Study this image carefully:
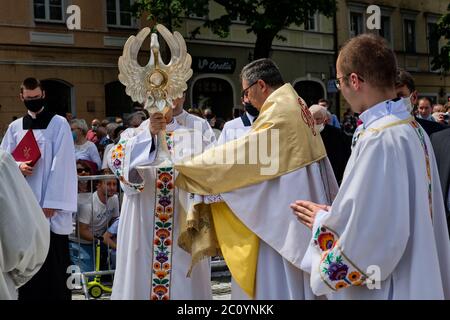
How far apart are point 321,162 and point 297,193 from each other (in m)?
0.30

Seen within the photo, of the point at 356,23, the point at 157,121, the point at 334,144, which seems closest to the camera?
the point at 157,121

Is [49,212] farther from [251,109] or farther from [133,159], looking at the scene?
[251,109]

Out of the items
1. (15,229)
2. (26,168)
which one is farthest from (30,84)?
(15,229)

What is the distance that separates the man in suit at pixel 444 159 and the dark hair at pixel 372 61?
4.34 feet

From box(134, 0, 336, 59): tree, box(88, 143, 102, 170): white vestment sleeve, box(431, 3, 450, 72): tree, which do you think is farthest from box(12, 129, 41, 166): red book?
box(431, 3, 450, 72): tree

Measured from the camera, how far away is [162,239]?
508cm

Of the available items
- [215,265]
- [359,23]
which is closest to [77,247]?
[215,265]

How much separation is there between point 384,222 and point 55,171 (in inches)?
140

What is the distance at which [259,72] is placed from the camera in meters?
4.37

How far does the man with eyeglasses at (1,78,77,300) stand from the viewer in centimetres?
564

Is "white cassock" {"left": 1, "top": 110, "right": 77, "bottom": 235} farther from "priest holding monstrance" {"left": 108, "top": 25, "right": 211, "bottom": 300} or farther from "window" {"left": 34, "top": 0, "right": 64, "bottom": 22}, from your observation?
"window" {"left": 34, "top": 0, "right": 64, "bottom": 22}

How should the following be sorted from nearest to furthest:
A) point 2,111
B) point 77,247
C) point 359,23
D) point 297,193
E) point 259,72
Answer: point 297,193, point 259,72, point 77,247, point 2,111, point 359,23
